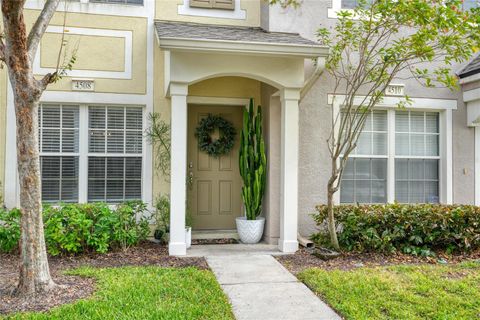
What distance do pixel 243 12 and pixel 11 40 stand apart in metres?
4.51

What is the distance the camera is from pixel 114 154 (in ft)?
23.1

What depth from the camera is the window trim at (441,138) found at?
24.1ft

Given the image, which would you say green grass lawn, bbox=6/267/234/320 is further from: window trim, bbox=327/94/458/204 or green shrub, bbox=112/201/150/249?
window trim, bbox=327/94/458/204

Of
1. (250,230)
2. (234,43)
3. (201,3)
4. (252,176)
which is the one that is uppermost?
(201,3)

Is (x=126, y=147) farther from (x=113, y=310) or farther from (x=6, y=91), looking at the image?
(x=113, y=310)

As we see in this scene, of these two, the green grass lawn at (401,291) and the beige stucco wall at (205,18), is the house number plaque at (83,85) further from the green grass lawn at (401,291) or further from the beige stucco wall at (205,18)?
the green grass lawn at (401,291)

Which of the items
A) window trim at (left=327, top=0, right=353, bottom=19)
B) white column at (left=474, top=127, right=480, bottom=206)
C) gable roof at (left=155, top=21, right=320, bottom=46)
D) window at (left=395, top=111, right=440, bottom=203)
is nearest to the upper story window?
gable roof at (left=155, top=21, right=320, bottom=46)

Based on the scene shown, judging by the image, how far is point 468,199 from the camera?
7523 mm

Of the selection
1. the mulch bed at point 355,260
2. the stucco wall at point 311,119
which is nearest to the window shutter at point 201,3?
the stucco wall at point 311,119

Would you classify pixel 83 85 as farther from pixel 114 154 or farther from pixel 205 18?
pixel 205 18

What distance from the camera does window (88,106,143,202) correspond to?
275 inches

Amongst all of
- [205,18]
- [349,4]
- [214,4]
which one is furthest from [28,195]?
[349,4]

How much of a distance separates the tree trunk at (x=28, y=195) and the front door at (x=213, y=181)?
3506 millimetres

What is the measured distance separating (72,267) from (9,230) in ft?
4.15
